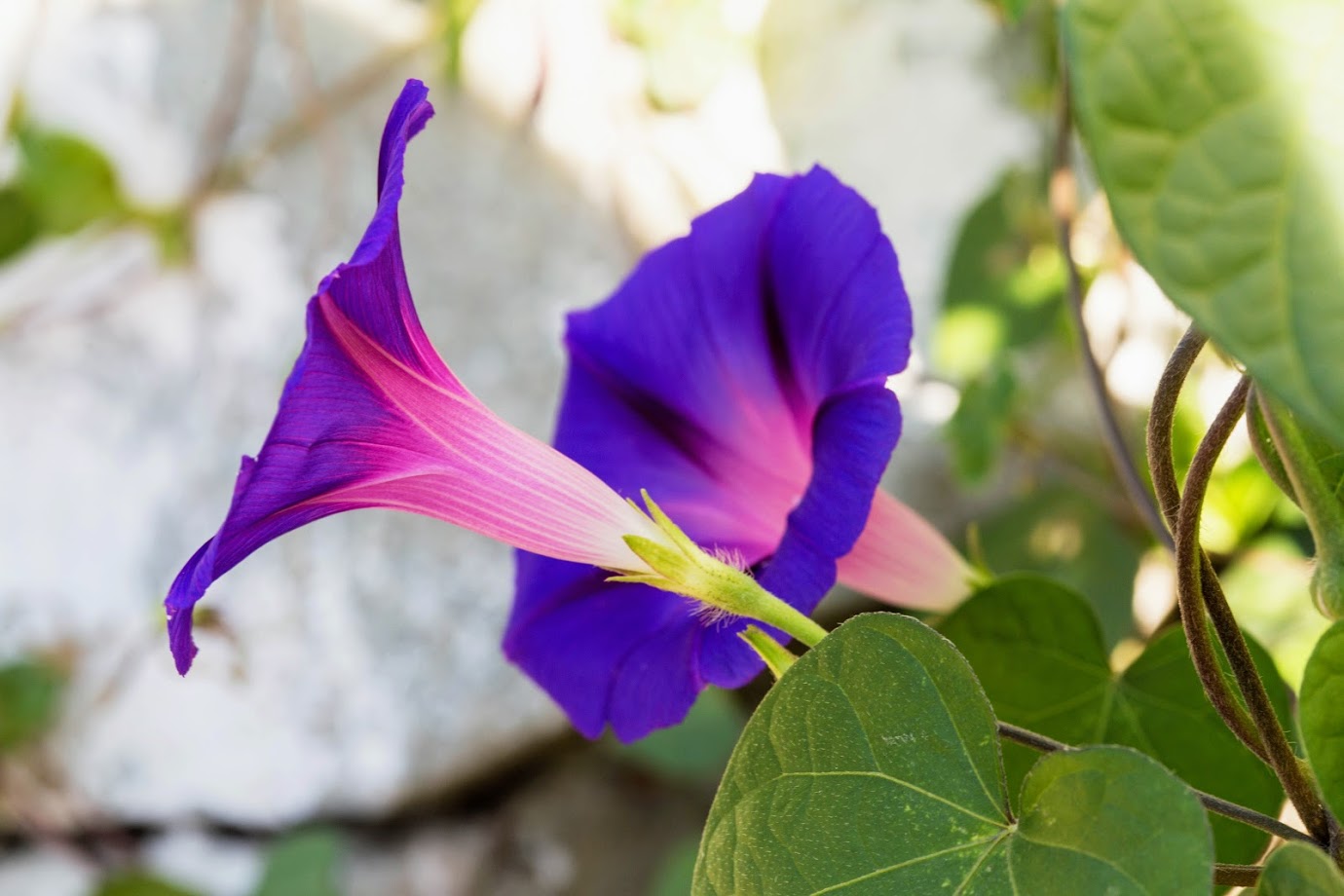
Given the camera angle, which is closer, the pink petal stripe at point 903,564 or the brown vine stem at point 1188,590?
the brown vine stem at point 1188,590

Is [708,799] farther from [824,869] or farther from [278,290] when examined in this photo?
[824,869]

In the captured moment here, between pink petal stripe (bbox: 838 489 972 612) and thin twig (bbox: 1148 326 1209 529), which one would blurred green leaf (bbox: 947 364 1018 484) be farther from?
thin twig (bbox: 1148 326 1209 529)

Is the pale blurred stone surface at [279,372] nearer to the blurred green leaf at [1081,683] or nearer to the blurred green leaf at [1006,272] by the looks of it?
the blurred green leaf at [1006,272]

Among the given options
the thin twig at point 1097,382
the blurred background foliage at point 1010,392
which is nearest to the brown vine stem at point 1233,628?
the thin twig at point 1097,382

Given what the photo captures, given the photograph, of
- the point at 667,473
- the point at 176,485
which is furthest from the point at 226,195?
the point at 667,473

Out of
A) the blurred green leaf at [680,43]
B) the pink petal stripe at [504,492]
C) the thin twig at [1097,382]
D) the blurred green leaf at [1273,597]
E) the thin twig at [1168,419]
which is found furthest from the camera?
the blurred green leaf at [680,43]
